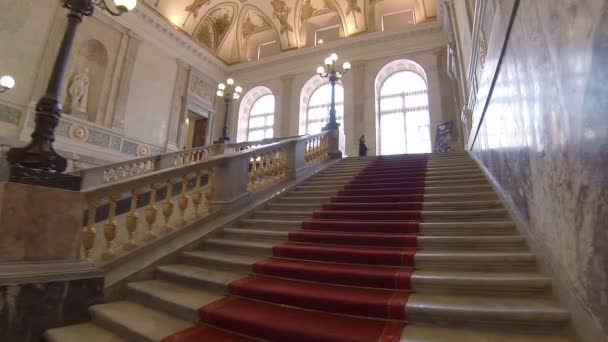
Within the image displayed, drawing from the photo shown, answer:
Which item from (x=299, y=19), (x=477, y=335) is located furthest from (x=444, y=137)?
(x=477, y=335)

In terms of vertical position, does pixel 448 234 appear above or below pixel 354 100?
below

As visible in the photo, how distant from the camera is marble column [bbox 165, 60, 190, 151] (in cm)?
1438

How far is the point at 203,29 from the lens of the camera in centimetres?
1639

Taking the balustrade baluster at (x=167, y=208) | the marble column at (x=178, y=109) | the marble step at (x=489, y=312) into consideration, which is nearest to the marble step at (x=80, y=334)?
the balustrade baluster at (x=167, y=208)

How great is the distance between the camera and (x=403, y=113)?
1467cm

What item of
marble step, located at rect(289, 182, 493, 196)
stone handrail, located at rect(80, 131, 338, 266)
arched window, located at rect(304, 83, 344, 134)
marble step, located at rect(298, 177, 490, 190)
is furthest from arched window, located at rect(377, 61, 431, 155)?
marble step, located at rect(289, 182, 493, 196)

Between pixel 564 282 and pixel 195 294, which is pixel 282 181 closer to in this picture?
pixel 195 294

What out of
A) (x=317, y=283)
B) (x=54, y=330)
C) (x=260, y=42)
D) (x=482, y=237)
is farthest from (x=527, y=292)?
(x=260, y=42)

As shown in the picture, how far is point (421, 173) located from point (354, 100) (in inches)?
375

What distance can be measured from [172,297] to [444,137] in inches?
456

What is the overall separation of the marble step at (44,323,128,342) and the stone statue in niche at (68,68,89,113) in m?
11.1

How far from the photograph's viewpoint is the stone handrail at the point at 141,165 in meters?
7.03

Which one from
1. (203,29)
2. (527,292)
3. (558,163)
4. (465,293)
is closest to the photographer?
(558,163)

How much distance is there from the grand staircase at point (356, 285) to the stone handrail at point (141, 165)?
3642 mm
